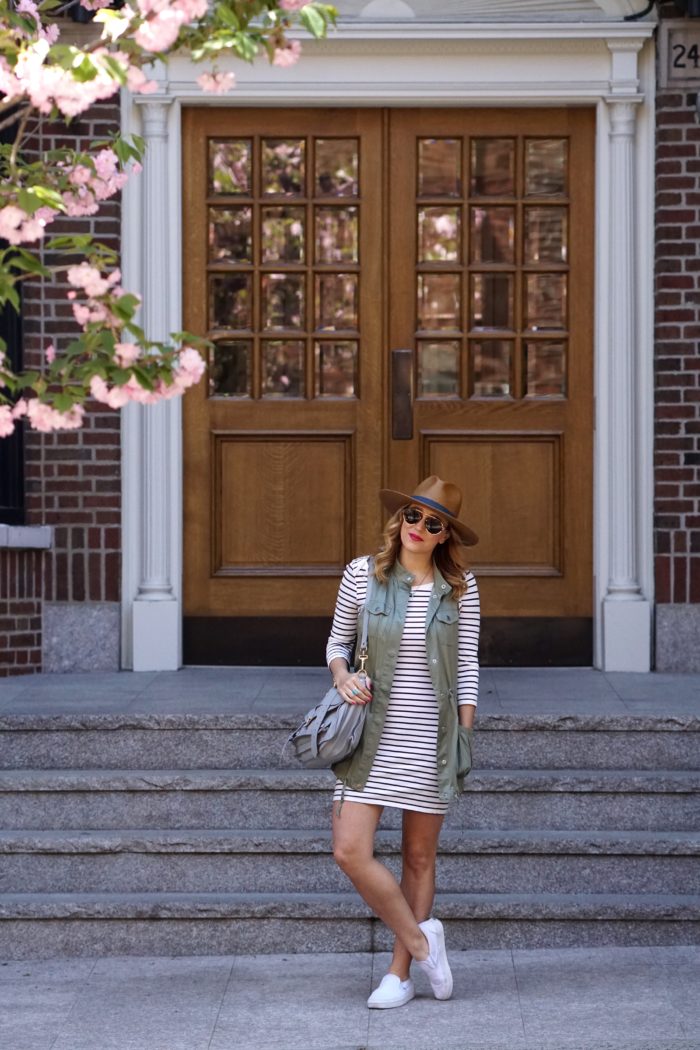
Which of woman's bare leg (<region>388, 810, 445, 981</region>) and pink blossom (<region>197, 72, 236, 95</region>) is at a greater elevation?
pink blossom (<region>197, 72, 236, 95</region>)

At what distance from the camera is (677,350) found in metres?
8.02

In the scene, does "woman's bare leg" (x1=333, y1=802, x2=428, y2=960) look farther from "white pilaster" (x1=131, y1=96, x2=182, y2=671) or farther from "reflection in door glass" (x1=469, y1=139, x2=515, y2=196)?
"reflection in door glass" (x1=469, y1=139, x2=515, y2=196)

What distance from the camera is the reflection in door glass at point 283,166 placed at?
27.2 feet

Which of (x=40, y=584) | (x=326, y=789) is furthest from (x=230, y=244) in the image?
(x=326, y=789)

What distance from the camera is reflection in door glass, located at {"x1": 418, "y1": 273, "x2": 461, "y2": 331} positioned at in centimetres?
831

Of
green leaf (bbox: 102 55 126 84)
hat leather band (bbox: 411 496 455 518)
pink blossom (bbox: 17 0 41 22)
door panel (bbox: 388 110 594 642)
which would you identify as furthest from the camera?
door panel (bbox: 388 110 594 642)

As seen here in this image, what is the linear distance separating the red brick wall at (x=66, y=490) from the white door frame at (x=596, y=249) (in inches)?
3.8

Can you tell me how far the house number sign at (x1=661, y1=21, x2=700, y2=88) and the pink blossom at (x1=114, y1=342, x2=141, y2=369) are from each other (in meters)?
4.92

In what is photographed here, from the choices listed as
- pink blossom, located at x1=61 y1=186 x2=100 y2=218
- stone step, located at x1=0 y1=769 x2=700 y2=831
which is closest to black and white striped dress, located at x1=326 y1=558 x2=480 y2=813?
stone step, located at x1=0 y1=769 x2=700 y2=831

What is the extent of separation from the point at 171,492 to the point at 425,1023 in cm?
365

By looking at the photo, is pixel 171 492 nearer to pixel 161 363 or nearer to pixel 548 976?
pixel 548 976

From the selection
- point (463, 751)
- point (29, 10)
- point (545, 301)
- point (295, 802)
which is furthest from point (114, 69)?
point (545, 301)

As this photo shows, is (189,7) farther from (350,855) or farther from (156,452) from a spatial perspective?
(156,452)

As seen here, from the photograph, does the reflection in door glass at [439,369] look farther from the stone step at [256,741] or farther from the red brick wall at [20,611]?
the stone step at [256,741]
